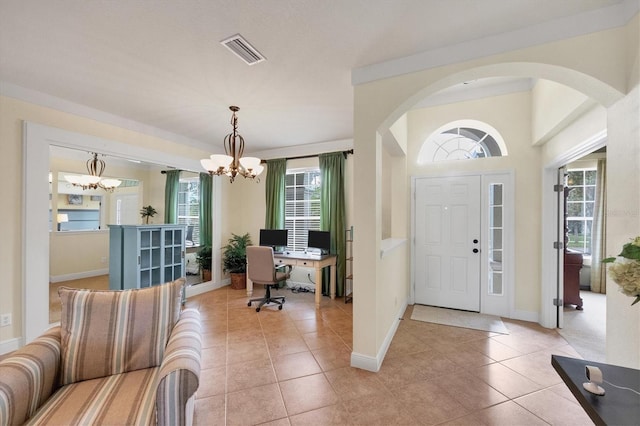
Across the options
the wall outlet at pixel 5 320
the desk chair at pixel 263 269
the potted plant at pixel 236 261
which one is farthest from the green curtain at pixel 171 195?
the wall outlet at pixel 5 320

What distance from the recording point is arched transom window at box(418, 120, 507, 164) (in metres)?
3.64

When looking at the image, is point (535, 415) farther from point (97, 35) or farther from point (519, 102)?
point (97, 35)

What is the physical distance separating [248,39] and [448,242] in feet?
11.5

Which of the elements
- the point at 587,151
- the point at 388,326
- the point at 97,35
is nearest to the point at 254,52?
the point at 97,35

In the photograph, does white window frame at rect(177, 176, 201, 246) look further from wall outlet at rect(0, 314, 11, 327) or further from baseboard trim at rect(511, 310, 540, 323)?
baseboard trim at rect(511, 310, 540, 323)

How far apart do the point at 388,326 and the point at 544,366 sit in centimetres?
139

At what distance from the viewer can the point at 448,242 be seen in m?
3.78

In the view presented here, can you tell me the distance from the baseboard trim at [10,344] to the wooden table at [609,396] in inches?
178

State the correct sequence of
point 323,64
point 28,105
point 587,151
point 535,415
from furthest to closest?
1. point 28,105
2. point 587,151
3. point 323,64
4. point 535,415

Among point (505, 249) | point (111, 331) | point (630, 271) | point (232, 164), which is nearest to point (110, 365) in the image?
point (111, 331)

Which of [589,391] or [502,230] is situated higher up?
[502,230]

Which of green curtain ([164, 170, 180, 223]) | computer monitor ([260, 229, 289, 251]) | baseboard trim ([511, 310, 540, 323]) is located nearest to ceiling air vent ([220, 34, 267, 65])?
computer monitor ([260, 229, 289, 251])

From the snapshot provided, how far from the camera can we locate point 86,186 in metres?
3.70

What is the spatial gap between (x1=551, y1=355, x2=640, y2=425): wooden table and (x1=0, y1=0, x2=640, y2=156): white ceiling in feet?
6.57
